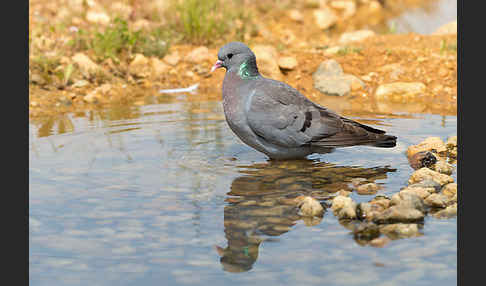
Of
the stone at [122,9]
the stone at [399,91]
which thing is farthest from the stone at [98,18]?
the stone at [399,91]

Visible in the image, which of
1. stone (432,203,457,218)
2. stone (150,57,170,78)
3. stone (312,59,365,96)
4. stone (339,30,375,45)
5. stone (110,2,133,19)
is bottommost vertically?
stone (432,203,457,218)

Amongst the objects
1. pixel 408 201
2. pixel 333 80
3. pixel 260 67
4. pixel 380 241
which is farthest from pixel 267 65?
pixel 380 241

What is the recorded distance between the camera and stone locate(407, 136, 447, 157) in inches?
210

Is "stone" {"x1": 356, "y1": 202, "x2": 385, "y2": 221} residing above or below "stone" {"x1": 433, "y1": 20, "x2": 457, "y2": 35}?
below

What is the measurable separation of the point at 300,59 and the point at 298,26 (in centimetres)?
347

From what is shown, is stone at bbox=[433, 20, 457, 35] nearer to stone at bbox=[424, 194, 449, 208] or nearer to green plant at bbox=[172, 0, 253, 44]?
green plant at bbox=[172, 0, 253, 44]

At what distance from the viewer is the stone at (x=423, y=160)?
498 centimetres

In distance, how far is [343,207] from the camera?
3.93 m

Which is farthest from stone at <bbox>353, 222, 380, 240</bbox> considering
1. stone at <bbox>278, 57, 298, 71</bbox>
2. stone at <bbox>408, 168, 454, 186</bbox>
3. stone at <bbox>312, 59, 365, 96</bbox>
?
stone at <bbox>278, 57, 298, 71</bbox>

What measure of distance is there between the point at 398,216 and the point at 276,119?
5.11 ft

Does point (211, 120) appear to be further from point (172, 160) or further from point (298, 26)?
point (298, 26)

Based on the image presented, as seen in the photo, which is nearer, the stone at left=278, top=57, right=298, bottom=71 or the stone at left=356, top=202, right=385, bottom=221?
the stone at left=356, top=202, right=385, bottom=221

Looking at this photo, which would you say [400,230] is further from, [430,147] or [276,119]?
[430,147]

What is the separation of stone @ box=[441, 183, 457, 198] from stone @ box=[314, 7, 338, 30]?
26.9 ft
